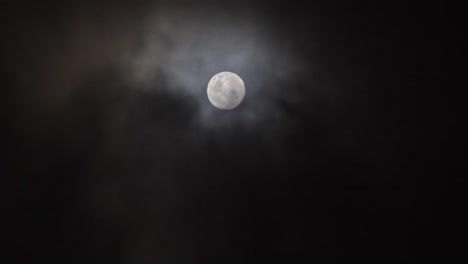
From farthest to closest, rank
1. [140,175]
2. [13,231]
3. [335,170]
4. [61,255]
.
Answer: [335,170] < [140,175] < [61,255] < [13,231]

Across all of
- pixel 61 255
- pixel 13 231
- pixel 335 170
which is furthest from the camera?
pixel 335 170

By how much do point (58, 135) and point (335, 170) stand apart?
25.5ft

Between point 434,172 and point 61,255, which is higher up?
point 61,255

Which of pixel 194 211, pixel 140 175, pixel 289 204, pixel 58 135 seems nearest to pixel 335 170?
pixel 289 204

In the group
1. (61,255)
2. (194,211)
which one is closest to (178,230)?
(194,211)

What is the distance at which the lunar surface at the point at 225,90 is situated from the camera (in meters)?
9.74

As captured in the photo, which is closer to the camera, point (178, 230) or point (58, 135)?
point (58, 135)

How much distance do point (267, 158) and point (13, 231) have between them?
6.99 meters

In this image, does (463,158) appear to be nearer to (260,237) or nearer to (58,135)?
(260,237)

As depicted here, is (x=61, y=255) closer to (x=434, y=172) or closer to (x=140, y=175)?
(x=140, y=175)

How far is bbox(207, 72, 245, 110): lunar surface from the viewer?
974cm

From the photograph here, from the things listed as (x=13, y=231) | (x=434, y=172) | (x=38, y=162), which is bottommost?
(x=434, y=172)

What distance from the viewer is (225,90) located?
9.84m

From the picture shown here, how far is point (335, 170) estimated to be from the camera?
456 inches
